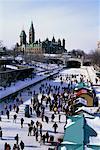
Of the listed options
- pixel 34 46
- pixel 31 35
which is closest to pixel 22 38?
pixel 31 35

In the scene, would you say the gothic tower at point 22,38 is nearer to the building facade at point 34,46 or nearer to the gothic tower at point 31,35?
the building facade at point 34,46

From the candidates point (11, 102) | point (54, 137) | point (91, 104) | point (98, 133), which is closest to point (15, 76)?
point (11, 102)

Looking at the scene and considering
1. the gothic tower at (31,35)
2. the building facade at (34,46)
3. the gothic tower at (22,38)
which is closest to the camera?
the gothic tower at (22,38)

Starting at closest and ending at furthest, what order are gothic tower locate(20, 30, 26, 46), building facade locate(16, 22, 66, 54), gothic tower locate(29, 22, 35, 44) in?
gothic tower locate(20, 30, 26, 46) < gothic tower locate(29, 22, 35, 44) < building facade locate(16, 22, 66, 54)

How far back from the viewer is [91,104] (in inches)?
1119

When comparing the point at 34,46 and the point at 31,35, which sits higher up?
the point at 31,35

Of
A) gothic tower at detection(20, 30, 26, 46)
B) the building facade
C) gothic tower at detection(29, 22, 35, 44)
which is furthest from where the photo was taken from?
the building facade

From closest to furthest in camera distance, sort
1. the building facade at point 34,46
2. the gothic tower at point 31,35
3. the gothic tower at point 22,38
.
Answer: the gothic tower at point 22,38 < the gothic tower at point 31,35 < the building facade at point 34,46

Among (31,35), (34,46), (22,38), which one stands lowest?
(34,46)

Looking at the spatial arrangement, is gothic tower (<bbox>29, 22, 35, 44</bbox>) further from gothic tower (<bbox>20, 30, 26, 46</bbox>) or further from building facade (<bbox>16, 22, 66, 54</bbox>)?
gothic tower (<bbox>20, 30, 26, 46</bbox>)

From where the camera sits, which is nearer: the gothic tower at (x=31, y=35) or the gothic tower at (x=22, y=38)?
the gothic tower at (x=22, y=38)

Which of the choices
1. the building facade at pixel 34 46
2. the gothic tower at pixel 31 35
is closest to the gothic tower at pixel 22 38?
the building facade at pixel 34 46

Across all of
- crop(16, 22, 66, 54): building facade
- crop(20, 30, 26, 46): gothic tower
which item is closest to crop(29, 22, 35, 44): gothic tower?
crop(16, 22, 66, 54): building facade

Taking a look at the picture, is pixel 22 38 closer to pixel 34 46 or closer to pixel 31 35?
pixel 31 35
